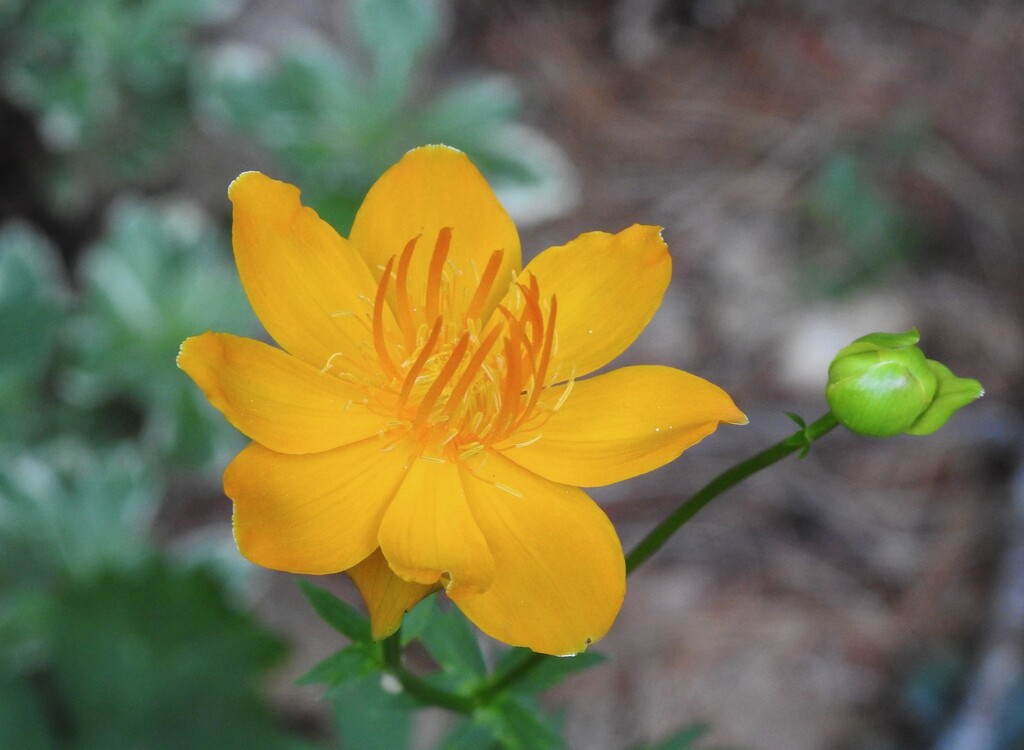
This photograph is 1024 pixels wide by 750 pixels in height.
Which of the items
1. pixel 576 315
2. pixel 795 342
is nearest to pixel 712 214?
pixel 795 342

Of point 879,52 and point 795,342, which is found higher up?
point 879,52

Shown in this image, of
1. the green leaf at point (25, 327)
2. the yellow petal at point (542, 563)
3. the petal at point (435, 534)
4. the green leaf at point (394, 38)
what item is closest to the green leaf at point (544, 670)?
the yellow petal at point (542, 563)

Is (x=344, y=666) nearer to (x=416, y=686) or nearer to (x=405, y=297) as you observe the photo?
(x=416, y=686)

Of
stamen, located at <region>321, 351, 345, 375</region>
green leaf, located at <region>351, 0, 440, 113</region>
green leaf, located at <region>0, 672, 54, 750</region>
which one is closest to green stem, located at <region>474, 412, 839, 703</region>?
stamen, located at <region>321, 351, 345, 375</region>

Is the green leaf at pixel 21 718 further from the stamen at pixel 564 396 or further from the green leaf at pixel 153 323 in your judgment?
the stamen at pixel 564 396

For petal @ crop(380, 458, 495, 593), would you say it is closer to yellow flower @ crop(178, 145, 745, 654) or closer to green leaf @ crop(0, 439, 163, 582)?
yellow flower @ crop(178, 145, 745, 654)

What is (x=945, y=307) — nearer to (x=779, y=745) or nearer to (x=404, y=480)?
(x=779, y=745)
